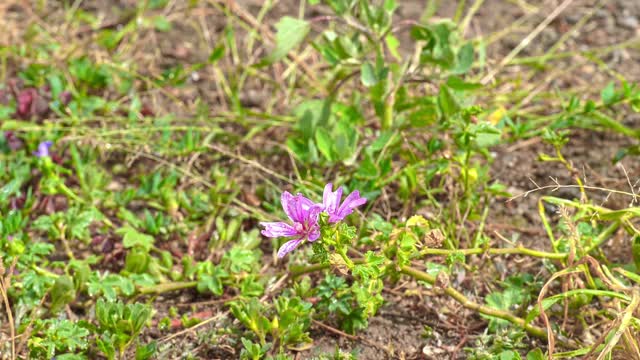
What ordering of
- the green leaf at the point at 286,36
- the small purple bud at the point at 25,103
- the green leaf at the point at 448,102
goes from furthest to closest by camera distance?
the small purple bud at the point at 25,103 < the green leaf at the point at 286,36 < the green leaf at the point at 448,102

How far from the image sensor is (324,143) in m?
2.70

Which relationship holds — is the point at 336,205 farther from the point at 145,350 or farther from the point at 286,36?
the point at 286,36

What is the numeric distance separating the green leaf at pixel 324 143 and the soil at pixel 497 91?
0.33m

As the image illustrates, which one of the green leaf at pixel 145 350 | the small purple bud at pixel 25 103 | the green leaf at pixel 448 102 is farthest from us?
the small purple bud at pixel 25 103

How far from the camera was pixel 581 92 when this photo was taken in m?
3.22

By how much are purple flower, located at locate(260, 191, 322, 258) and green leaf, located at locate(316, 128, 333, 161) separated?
80cm

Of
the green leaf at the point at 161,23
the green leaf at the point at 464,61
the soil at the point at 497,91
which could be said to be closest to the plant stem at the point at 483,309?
the soil at the point at 497,91

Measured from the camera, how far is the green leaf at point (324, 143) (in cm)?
269

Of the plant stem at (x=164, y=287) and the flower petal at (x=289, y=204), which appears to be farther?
the plant stem at (x=164, y=287)

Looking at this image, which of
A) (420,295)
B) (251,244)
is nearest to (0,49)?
(251,244)

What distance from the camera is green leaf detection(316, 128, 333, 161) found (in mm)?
2689

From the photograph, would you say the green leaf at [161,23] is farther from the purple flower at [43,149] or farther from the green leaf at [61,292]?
the green leaf at [61,292]

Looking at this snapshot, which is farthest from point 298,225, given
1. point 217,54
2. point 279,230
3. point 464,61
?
point 217,54

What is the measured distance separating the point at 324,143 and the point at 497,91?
91 cm
